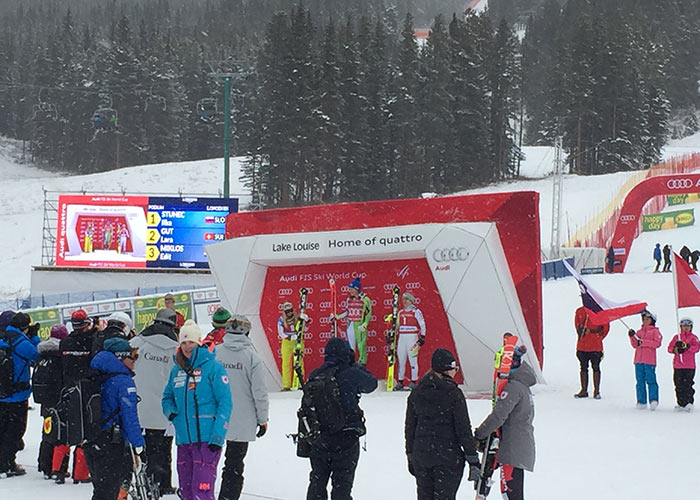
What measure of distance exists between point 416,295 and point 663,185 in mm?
24958

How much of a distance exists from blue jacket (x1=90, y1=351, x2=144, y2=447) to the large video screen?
22.0 m

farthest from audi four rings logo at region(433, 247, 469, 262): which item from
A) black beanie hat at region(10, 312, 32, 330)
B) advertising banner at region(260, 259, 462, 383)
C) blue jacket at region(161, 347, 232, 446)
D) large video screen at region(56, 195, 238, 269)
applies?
large video screen at region(56, 195, 238, 269)

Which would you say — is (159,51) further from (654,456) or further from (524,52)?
(654,456)

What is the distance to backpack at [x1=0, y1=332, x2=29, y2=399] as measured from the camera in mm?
8586

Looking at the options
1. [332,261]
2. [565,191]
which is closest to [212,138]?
[565,191]

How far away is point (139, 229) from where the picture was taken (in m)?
29.4

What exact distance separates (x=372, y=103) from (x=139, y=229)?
37.5 meters

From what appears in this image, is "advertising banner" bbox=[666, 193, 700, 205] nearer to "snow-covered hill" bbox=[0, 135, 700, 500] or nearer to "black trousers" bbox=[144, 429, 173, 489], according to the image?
"snow-covered hill" bbox=[0, 135, 700, 500]

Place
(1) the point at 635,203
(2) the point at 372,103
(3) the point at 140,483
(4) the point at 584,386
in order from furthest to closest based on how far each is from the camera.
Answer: (2) the point at 372,103, (1) the point at 635,203, (4) the point at 584,386, (3) the point at 140,483

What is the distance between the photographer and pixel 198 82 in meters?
95.6

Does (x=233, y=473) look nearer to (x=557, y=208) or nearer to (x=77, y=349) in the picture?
(x=77, y=349)

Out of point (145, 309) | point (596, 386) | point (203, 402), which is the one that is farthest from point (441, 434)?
point (145, 309)

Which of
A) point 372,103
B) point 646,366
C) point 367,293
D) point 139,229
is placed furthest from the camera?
point 372,103

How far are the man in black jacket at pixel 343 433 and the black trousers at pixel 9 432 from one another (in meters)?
3.65
